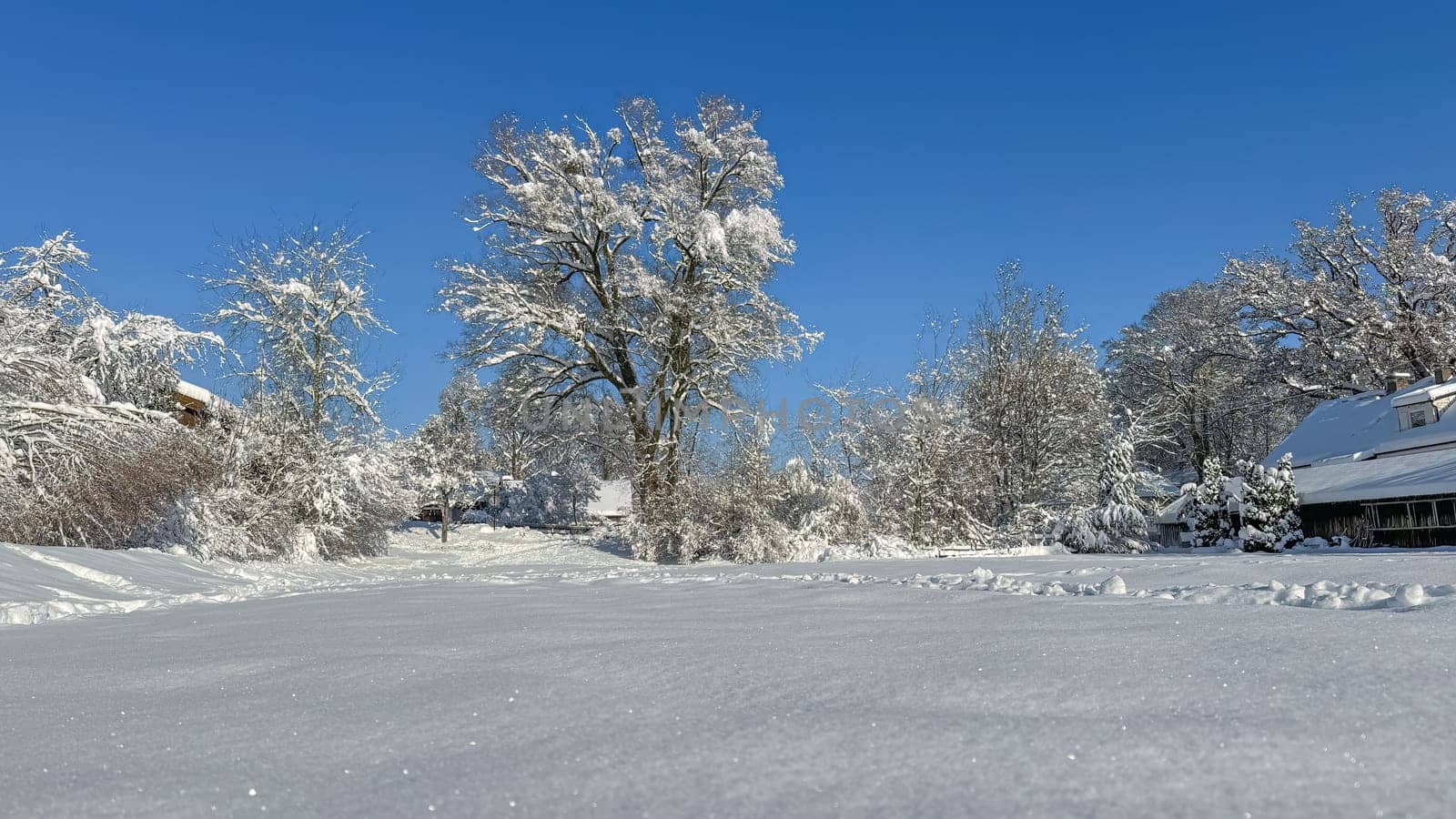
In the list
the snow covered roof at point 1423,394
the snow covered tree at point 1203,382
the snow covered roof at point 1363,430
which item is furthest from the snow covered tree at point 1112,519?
the snow covered tree at point 1203,382

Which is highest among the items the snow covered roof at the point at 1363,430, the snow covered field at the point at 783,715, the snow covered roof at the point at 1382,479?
the snow covered roof at the point at 1363,430

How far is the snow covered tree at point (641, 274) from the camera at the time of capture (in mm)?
20188

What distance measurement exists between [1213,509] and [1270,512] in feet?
6.51

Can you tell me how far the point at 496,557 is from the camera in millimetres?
21453

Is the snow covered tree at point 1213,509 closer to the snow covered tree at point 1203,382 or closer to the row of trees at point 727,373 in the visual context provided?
the row of trees at point 727,373

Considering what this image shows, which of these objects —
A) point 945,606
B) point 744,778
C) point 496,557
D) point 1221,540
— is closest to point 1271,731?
point 744,778

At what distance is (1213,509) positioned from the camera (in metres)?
21.9

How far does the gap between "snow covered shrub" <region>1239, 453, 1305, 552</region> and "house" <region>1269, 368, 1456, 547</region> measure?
3.74ft

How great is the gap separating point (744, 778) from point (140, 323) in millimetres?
19134

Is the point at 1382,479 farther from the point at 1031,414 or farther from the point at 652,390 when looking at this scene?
the point at 652,390

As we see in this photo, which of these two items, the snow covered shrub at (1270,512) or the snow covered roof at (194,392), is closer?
the snow covered shrub at (1270,512)

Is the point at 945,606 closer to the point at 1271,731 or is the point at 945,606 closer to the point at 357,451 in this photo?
the point at 1271,731

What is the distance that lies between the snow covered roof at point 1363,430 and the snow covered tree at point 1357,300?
1.68 m

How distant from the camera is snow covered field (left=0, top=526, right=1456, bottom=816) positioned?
1.29 m
